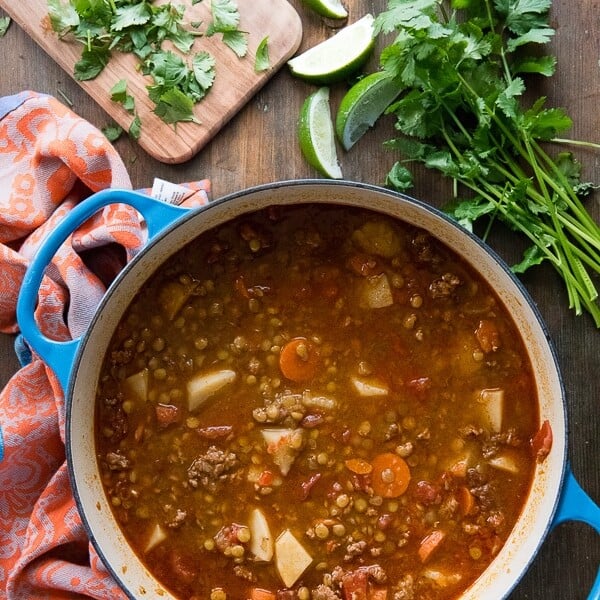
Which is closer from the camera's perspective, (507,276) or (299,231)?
(507,276)

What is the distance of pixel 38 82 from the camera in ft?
11.7

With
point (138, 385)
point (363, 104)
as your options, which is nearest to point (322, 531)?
point (138, 385)

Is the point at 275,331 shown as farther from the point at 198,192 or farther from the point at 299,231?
the point at 198,192

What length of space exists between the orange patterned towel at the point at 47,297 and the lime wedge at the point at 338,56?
2.02 ft

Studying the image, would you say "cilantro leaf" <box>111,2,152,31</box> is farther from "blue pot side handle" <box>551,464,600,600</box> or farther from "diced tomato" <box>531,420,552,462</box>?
"blue pot side handle" <box>551,464,600,600</box>

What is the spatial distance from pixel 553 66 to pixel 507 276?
0.89 metres

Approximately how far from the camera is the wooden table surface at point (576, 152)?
3492mm

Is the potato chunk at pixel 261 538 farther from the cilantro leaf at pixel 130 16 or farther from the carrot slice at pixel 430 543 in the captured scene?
the cilantro leaf at pixel 130 16

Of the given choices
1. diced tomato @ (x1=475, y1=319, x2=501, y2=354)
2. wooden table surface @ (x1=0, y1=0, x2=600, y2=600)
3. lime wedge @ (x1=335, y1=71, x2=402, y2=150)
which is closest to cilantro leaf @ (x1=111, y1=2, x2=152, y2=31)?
wooden table surface @ (x1=0, y1=0, x2=600, y2=600)

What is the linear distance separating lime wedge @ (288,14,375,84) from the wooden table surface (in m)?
0.08

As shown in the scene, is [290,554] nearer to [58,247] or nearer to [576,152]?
[58,247]

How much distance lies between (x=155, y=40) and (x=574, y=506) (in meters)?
2.44

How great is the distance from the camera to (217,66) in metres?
3.50

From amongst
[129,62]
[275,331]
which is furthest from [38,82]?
[275,331]
